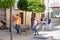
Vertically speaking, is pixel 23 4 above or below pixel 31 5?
above

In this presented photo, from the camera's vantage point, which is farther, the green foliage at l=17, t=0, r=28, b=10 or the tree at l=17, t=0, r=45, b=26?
the green foliage at l=17, t=0, r=28, b=10

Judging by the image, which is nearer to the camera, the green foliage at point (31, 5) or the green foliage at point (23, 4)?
the green foliage at point (31, 5)

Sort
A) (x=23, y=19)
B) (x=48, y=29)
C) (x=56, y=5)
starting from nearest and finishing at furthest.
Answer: (x=48, y=29) < (x=23, y=19) < (x=56, y=5)

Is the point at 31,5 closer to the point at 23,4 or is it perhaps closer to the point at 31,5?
the point at 31,5

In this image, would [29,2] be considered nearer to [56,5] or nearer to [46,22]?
[46,22]

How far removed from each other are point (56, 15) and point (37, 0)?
3272cm

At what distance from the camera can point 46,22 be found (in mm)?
26047

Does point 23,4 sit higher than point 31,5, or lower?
higher

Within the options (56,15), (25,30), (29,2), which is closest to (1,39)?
(25,30)

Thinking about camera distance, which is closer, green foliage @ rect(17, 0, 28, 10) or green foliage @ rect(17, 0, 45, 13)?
green foliage @ rect(17, 0, 45, 13)

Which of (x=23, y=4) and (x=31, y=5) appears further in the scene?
Answer: (x=23, y=4)

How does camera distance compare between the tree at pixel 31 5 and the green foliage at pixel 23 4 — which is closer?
the tree at pixel 31 5

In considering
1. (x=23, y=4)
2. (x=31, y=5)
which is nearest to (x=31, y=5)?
(x=31, y=5)

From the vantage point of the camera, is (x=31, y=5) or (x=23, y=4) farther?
(x=23, y=4)
